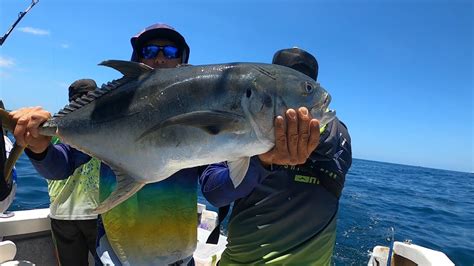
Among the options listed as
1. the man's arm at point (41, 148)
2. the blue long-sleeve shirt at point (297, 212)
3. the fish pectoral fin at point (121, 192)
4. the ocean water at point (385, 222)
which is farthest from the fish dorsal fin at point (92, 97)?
the ocean water at point (385, 222)

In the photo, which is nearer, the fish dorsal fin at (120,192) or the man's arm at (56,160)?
the fish dorsal fin at (120,192)

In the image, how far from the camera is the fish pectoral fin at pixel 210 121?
176 centimetres

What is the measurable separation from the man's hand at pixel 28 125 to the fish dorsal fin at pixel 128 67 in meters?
0.47

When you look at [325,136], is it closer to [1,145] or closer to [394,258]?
[1,145]

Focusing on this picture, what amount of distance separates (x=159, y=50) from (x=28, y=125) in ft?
3.28

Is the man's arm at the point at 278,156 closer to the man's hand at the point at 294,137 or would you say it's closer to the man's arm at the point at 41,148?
the man's hand at the point at 294,137

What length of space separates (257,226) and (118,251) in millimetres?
990

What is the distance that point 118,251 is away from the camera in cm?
224

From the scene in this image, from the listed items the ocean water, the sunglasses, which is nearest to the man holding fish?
the sunglasses

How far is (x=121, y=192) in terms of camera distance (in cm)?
179

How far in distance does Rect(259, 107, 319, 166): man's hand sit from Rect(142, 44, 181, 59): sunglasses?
106cm

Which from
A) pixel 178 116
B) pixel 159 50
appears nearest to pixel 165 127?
pixel 178 116

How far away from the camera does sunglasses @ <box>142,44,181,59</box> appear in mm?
2525

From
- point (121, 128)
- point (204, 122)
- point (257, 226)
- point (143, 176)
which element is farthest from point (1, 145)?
point (257, 226)
